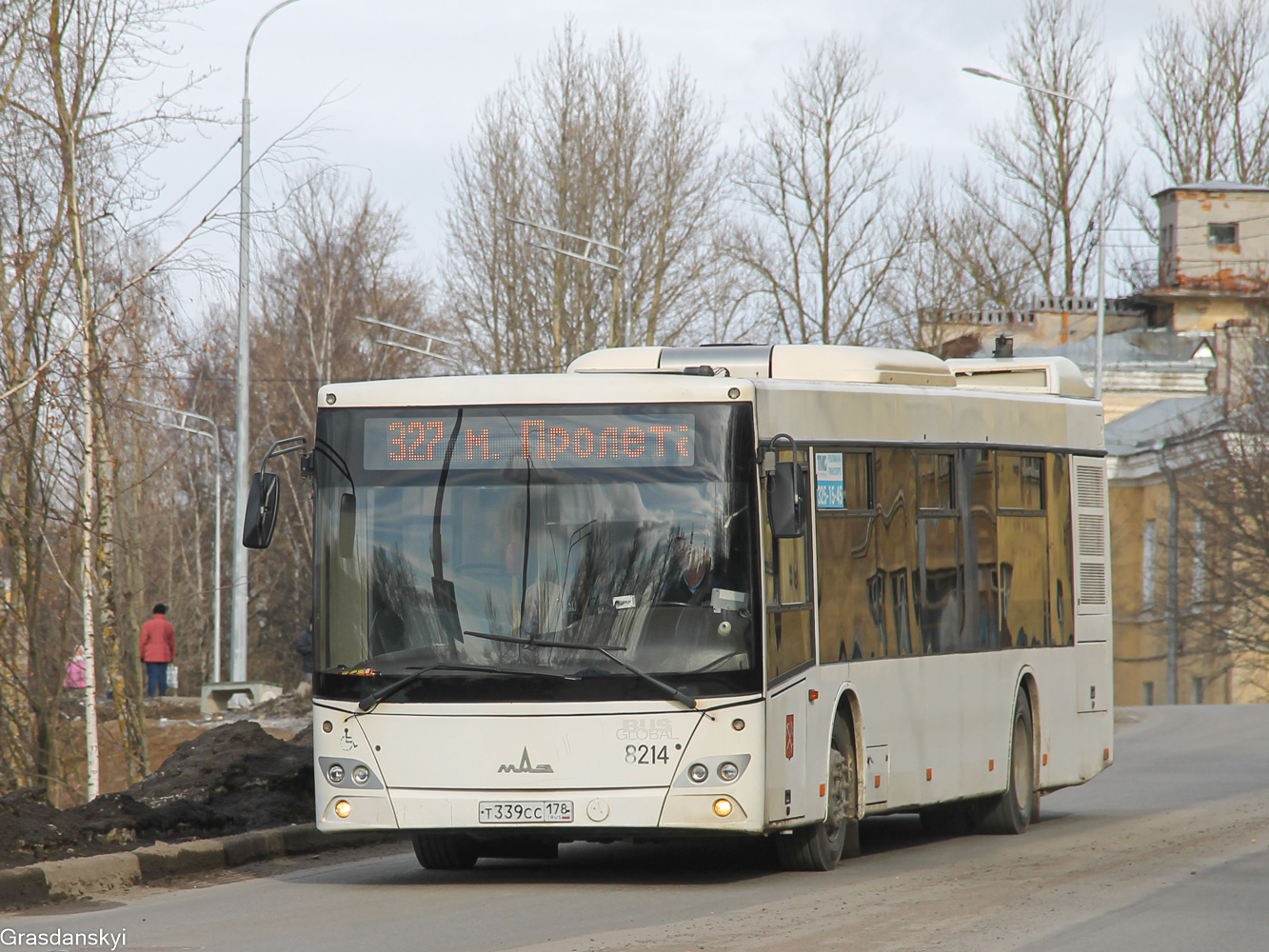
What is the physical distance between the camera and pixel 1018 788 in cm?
1391

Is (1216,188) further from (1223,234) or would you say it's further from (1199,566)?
(1199,566)

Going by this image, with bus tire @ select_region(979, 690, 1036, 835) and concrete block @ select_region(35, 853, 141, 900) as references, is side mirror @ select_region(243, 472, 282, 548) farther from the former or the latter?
bus tire @ select_region(979, 690, 1036, 835)

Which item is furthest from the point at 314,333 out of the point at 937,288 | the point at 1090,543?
the point at 1090,543

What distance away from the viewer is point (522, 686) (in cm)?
1025

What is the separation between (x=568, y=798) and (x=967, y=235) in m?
48.3

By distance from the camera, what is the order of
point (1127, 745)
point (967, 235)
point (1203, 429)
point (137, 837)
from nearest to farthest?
point (137, 837) < point (1127, 745) < point (1203, 429) < point (967, 235)

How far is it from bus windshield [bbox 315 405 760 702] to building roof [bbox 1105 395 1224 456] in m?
36.9

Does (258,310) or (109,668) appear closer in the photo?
(109,668)

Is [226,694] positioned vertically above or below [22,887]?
below

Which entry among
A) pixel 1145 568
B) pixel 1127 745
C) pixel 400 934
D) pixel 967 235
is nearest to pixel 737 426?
pixel 400 934

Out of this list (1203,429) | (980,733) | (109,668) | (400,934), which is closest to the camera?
(400,934)

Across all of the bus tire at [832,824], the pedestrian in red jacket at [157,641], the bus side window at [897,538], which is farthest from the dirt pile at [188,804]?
the pedestrian in red jacket at [157,641]

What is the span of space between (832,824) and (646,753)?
1.68 meters

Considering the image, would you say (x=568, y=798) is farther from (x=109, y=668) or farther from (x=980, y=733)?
(x=109, y=668)
